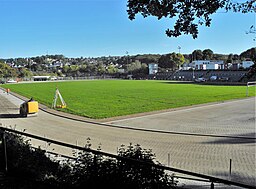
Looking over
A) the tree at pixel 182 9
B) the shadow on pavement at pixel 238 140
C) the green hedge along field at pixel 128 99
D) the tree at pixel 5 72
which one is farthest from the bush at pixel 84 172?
the tree at pixel 5 72

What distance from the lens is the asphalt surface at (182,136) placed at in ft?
34.5

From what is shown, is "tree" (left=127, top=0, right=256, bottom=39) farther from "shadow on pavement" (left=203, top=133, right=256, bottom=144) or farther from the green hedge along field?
the green hedge along field

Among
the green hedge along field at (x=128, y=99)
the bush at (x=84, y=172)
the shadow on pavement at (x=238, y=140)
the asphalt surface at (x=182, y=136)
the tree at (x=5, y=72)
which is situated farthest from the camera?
the tree at (x=5, y=72)

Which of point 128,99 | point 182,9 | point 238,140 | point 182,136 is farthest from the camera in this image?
point 128,99

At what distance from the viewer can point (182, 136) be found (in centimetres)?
1577

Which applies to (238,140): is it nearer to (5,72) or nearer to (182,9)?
(182,9)

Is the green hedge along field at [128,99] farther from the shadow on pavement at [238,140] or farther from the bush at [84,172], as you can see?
the bush at [84,172]

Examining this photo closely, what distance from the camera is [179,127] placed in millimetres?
18422

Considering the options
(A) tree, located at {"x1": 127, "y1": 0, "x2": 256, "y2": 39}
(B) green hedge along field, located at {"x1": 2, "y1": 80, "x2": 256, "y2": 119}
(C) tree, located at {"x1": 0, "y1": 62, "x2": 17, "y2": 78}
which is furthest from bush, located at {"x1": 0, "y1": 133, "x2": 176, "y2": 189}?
(C) tree, located at {"x1": 0, "y1": 62, "x2": 17, "y2": 78}

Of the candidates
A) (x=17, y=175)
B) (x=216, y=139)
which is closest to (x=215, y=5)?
(x=17, y=175)

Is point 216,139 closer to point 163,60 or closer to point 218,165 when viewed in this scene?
point 218,165

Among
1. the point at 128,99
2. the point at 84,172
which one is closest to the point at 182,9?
the point at 84,172

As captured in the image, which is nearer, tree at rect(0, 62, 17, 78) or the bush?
the bush

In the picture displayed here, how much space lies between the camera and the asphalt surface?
10516 millimetres
